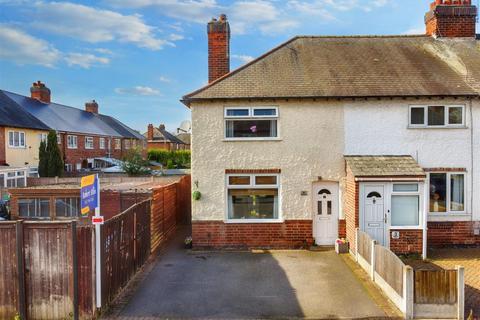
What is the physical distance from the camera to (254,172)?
1216cm

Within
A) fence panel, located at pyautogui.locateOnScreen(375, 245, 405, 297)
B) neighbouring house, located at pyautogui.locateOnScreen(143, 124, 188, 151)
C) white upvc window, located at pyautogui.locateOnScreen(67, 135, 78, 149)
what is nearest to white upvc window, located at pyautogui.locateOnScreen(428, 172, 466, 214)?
fence panel, located at pyautogui.locateOnScreen(375, 245, 405, 297)

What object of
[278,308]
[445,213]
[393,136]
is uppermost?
[393,136]

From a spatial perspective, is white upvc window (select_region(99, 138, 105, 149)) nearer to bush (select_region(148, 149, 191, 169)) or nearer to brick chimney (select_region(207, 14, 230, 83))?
bush (select_region(148, 149, 191, 169))

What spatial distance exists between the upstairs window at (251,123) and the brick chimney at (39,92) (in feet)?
104

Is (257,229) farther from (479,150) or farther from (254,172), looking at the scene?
(479,150)

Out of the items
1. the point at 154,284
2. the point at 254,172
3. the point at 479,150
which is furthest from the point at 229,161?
the point at 479,150

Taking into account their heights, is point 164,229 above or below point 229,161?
below

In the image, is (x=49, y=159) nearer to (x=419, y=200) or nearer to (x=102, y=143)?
(x=102, y=143)

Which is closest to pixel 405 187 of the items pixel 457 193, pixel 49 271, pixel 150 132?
pixel 457 193

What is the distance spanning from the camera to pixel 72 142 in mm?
35594

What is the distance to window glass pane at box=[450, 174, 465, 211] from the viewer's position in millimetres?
12227

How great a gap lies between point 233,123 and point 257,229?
3722 mm

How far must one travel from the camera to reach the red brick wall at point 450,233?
12156mm

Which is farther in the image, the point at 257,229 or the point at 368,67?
the point at 368,67
